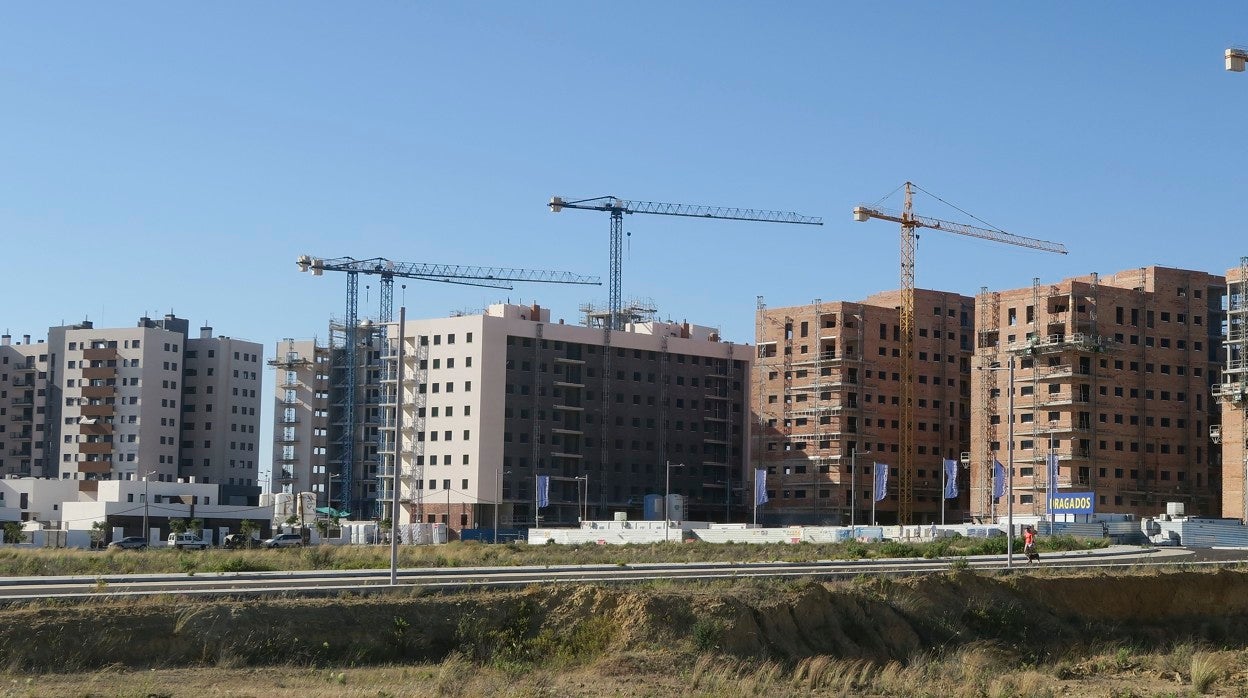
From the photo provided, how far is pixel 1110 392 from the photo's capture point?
5753 inches

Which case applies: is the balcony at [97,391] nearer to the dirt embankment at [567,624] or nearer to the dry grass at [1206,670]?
the dirt embankment at [567,624]

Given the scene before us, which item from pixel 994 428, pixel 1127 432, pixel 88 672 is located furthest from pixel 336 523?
pixel 88 672

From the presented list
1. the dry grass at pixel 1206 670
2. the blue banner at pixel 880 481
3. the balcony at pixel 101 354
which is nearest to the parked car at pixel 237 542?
the blue banner at pixel 880 481

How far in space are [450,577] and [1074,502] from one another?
9752 centimetres

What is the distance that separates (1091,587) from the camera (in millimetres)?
49469

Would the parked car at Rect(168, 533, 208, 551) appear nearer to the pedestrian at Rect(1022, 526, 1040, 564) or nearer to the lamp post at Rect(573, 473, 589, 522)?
the lamp post at Rect(573, 473, 589, 522)

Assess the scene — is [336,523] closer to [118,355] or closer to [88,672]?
[118,355]

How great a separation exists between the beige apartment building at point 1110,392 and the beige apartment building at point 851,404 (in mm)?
11806

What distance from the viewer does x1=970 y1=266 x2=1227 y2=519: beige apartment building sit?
14412 centimetres

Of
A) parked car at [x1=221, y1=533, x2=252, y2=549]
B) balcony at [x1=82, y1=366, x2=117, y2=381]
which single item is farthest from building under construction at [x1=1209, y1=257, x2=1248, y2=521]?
balcony at [x1=82, y1=366, x2=117, y2=381]

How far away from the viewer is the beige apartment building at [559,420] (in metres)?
168

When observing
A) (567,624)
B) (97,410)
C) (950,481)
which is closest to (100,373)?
(97,410)

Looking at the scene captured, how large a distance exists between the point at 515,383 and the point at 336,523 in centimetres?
2534

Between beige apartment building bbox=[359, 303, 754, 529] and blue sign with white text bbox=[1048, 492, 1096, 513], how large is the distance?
172ft
